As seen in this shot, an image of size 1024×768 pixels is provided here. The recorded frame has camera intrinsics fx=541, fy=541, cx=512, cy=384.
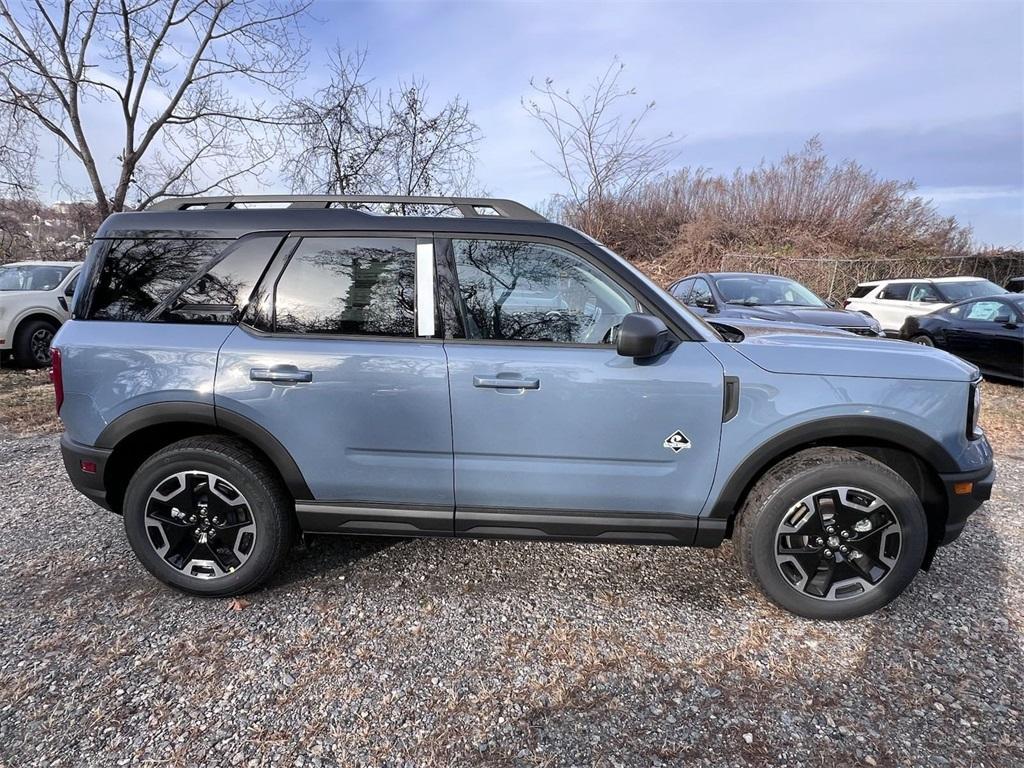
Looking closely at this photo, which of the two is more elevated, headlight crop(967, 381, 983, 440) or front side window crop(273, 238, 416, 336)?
front side window crop(273, 238, 416, 336)

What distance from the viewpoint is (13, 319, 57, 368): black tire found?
26.9 feet

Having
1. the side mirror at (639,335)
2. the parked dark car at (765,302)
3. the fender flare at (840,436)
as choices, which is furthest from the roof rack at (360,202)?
the parked dark car at (765,302)

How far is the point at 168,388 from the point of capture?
2576 mm

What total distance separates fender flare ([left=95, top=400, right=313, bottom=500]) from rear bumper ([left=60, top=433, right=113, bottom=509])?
7 cm

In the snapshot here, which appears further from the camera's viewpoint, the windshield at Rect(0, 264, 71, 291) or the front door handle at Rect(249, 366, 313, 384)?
the windshield at Rect(0, 264, 71, 291)

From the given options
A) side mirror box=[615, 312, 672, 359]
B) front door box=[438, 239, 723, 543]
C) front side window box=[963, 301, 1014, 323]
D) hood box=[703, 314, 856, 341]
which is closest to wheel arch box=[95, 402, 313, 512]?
front door box=[438, 239, 723, 543]

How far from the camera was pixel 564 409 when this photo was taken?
247 cm

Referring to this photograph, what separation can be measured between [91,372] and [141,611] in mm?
1193

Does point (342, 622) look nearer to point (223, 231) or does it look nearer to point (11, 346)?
point (223, 231)

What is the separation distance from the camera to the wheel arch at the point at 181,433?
2.58 metres

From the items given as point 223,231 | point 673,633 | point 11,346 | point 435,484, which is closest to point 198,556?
point 435,484

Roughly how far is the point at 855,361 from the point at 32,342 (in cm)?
1066

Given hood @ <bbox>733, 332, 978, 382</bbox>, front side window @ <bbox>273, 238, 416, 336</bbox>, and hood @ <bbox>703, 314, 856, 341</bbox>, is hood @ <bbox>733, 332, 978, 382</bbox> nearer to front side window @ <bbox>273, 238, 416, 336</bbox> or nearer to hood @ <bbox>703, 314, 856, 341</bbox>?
hood @ <bbox>703, 314, 856, 341</bbox>

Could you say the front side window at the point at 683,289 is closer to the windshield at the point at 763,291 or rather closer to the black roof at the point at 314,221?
the windshield at the point at 763,291
